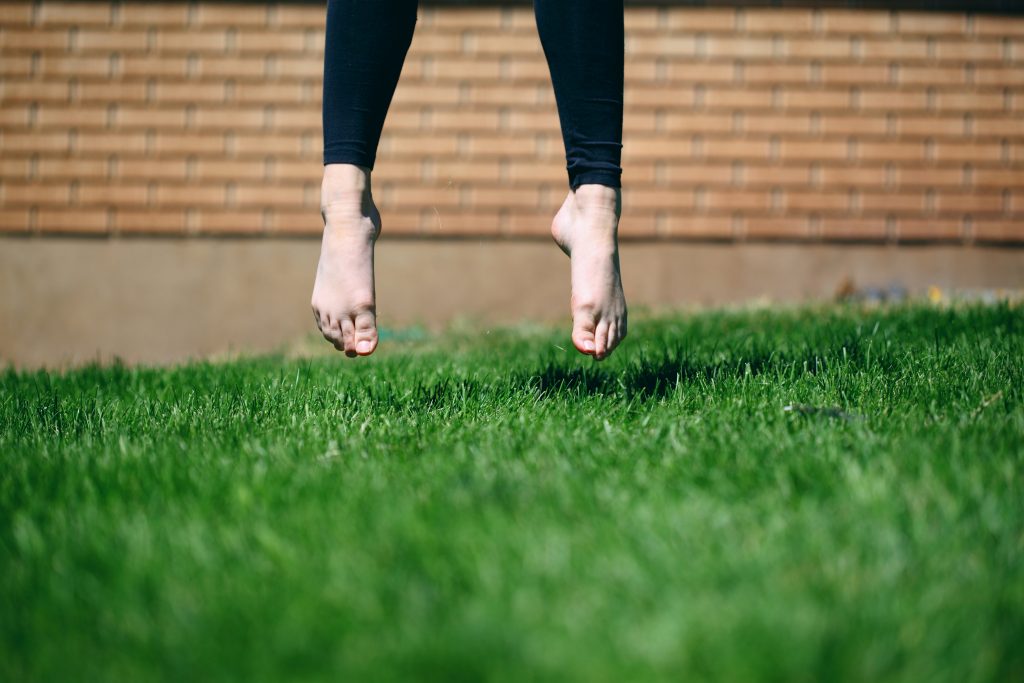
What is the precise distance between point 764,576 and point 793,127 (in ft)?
15.9

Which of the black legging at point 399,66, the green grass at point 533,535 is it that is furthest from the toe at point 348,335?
the black legging at point 399,66

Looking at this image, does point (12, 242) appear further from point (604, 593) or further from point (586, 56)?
point (604, 593)

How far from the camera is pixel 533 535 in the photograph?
1351mm

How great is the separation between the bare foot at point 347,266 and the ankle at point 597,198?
578 millimetres

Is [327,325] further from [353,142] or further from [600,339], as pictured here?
[600,339]

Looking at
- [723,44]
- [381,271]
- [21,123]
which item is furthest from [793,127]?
[21,123]

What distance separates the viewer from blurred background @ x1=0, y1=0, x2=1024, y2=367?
18.1ft

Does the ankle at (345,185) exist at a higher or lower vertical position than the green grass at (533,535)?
higher

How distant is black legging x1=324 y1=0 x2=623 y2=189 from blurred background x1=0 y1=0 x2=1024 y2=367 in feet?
10.5

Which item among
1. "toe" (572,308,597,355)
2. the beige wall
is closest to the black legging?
"toe" (572,308,597,355)

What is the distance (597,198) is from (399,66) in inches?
25.0

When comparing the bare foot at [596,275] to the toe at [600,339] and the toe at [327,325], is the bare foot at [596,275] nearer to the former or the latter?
the toe at [600,339]

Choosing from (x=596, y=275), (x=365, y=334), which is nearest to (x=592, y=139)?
(x=596, y=275)

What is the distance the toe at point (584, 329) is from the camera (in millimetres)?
2357
